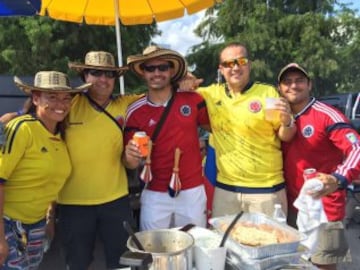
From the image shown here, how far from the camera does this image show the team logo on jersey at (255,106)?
3316 mm

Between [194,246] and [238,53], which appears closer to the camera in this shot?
[194,246]

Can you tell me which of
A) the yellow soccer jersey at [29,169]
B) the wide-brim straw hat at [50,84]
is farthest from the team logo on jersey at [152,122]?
the yellow soccer jersey at [29,169]

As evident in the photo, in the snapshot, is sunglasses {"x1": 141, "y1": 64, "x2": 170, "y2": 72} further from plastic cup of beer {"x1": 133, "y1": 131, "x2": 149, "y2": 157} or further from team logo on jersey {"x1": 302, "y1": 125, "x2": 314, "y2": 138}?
team logo on jersey {"x1": 302, "y1": 125, "x2": 314, "y2": 138}

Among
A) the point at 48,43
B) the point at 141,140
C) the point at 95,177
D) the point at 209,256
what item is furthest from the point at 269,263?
the point at 48,43

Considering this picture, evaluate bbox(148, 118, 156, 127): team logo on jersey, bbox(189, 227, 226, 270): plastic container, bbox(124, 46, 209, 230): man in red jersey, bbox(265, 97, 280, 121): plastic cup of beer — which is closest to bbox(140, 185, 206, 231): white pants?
bbox(124, 46, 209, 230): man in red jersey

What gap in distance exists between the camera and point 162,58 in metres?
3.43

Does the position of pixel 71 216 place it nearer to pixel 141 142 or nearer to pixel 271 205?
pixel 141 142

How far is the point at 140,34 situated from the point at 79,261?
42.9 ft

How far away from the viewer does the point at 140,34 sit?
1557cm

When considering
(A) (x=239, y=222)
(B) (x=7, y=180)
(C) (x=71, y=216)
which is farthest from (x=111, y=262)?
(A) (x=239, y=222)

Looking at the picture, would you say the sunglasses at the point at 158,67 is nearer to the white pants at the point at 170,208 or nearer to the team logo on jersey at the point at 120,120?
the team logo on jersey at the point at 120,120

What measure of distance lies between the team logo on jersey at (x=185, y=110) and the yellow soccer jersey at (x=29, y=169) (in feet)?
3.26

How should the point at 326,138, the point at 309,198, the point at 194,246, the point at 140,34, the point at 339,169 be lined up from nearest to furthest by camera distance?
the point at 194,246 → the point at 309,198 → the point at 339,169 → the point at 326,138 → the point at 140,34

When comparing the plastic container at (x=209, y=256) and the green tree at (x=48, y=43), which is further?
the green tree at (x=48, y=43)
